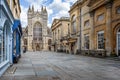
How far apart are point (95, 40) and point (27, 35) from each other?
54.7 metres

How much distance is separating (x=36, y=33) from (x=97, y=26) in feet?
180

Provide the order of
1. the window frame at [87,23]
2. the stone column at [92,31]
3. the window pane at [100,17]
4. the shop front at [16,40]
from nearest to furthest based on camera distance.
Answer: the shop front at [16,40]
the window pane at [100,17]
the stone column at [92,31]
the window frame at [87,23]

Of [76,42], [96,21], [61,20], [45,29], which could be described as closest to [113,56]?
[96,21]

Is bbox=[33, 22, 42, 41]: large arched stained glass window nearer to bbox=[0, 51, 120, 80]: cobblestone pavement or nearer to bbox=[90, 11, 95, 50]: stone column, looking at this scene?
bbox=[90, 11, 95, 50]: stone column

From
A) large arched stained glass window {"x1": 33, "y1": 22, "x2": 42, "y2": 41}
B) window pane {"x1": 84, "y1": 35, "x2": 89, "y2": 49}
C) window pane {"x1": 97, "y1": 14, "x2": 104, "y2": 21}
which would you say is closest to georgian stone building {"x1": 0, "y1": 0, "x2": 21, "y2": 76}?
window pane {"x1": 97, "y1": 14, "x2": 104, "y2": 21}

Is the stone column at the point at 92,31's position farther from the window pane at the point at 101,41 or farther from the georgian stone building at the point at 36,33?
the georgian stone building at the point at 36,33

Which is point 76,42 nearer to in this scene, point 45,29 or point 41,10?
point 45,29

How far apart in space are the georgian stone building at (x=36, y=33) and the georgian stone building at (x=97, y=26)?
4111cm

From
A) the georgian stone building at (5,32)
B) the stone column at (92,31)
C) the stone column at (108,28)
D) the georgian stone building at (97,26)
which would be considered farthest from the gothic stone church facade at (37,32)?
the georgian stone building at (5,32)

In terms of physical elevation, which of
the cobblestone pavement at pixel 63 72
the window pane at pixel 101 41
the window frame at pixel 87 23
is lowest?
the cobblestone pavement at pixel 63 72

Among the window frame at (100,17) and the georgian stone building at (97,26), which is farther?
the window frame at (100,17)

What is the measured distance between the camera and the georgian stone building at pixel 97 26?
23.8 metres

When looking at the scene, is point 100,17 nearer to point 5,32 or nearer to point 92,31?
point 92,31

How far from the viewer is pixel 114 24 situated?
2377 cm
